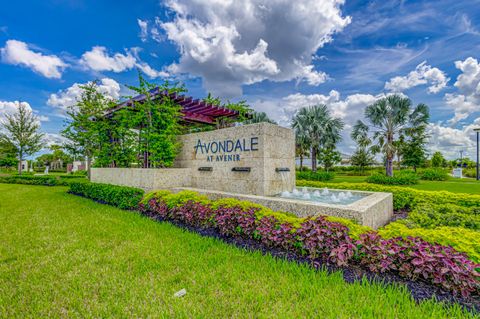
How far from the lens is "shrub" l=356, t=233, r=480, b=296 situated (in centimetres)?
254

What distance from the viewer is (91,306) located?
8.11ft

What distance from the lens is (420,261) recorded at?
2760mm

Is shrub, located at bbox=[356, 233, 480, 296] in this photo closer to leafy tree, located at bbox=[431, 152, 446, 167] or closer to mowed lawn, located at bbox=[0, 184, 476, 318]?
mowed lawn, located at bbox=[0, 184, 476, 318]

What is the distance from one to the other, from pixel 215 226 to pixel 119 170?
23.6 ft

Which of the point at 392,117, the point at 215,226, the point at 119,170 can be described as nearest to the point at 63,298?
the point at 215,226

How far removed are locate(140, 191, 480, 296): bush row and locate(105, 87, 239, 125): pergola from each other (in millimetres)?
5407

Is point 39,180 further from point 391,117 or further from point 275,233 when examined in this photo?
point 391,117

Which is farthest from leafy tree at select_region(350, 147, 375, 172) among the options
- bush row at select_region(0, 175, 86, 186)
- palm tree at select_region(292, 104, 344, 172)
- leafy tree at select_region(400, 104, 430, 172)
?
bush row at select_region(0, 175, 86, 186)

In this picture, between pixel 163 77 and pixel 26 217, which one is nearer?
pixel 26 217

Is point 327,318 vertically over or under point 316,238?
under

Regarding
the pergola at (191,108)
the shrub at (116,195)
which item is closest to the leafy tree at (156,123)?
the pergola at (191,108)

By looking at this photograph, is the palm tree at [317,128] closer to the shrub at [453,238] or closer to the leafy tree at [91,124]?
the leafy tree at [91,124]

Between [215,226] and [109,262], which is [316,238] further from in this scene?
[109,262]

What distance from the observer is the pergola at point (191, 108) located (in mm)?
8837
